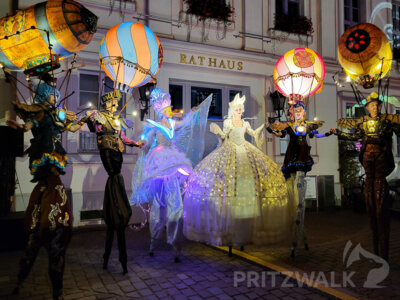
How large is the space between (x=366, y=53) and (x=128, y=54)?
10.7 ft

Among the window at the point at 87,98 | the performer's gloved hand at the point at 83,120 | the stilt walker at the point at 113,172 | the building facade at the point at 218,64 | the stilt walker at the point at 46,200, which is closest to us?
the stilt walker at the point at 46,200

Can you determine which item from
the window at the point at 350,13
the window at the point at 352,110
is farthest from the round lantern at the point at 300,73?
the window at the point at 350,13

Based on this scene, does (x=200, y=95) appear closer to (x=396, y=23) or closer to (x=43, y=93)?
(x=43, y=93)

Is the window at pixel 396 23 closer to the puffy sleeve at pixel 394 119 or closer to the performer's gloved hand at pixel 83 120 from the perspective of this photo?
the puffy sleeve at pixel 394 119

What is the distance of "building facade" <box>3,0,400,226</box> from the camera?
6.65 meters

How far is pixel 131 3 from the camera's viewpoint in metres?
7.15

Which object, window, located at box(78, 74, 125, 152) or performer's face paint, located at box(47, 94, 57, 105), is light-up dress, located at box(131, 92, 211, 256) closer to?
performer's face paint, located at box(47, 94, 57, 105)

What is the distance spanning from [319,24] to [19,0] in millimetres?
8123

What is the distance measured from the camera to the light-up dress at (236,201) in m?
4.14

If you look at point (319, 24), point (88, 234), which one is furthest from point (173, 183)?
point (319, 24)

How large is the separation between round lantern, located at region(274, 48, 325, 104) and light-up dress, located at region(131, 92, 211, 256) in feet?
5.71

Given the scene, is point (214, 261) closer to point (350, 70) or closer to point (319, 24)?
point (350, 70)

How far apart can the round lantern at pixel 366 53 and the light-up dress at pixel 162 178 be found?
2565mm

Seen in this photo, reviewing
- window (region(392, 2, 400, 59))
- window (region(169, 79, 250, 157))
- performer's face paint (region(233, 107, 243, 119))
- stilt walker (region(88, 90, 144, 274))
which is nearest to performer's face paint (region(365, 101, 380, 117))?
performer's face paint (region(233, 107, 243, 119))
